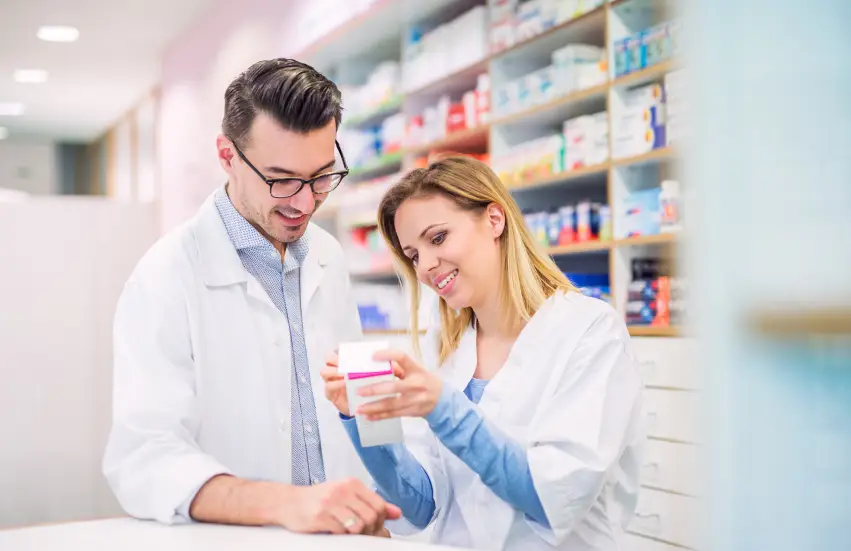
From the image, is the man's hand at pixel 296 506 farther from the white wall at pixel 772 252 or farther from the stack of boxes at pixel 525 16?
the stack of boxes at pixel 525 16

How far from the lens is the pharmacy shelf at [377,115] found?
4.91 metres

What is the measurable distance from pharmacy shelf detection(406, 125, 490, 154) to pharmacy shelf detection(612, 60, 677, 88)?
93 cm

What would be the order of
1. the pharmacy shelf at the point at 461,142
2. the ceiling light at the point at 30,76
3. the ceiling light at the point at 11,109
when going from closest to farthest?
the pharmacy shelf at the point at 461,142 < the ceiling light at the point at 30,76 < the ceiling light at the point at 11,109

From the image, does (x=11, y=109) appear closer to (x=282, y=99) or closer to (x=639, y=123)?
(x=639, y=123)

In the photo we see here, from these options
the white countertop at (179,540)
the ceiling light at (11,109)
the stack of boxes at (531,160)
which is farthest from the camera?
the ceiling light at (11,109)

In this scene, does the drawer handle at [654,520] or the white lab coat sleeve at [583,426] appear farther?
the drawer handle at [654,520]

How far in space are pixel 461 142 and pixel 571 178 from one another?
944mm

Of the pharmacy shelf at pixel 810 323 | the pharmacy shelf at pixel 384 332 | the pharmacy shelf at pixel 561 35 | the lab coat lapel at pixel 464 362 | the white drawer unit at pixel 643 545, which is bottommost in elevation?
the white drawer unit at pixel 643 545

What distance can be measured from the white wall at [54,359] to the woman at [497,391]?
247 cm

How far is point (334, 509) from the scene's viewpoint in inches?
53.2

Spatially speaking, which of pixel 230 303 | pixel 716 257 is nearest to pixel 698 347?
pixel 716 257

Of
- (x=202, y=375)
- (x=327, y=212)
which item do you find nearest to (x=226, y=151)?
(x=202, y=375)

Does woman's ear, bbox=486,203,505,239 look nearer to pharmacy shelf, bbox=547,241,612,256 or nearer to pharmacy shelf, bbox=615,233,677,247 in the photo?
pharmacy shelf, bbox=615,233,677,247

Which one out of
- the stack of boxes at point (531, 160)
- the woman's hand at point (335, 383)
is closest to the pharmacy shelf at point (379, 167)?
the stack of boxes at point (531, 160)
